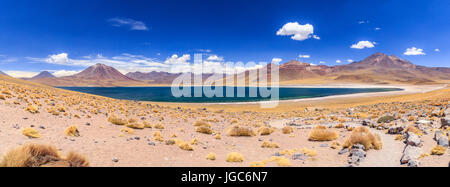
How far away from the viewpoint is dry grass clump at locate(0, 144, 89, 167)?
162 inches

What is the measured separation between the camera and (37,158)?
14.8 ft

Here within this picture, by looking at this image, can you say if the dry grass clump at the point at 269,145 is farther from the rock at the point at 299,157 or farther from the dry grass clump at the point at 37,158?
the dry grass clump at the point at 37,158

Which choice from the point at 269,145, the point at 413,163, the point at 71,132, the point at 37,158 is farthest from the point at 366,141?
the point at 71,132

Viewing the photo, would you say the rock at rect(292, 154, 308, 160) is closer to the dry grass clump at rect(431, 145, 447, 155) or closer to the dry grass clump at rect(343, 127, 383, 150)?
the dry grass clump at rect(343, 127, 383, 150)

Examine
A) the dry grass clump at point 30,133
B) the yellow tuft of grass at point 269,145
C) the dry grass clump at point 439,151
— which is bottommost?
the yellow tuft of grass at point 269,145

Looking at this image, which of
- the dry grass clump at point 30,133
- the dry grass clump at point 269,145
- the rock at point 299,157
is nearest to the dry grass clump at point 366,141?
the rock at point 299,157

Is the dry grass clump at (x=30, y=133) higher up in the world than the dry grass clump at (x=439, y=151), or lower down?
higher up

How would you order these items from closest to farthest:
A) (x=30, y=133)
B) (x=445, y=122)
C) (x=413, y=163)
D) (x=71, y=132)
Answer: (x=413, y=163)
(x=30, y=133)
(x=71, y=132)
(x=445, y=122)

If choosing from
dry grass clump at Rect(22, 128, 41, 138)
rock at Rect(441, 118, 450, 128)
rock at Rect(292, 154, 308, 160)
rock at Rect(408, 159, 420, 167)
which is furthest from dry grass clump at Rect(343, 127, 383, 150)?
dry grass clump at Rect(22, 128, 41, 138)

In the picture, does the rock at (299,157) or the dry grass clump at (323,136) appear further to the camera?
the dry grass clump at (323,136)

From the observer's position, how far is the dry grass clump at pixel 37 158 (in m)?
4.11

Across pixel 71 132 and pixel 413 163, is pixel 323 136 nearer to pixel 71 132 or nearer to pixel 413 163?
pixel 413 163
